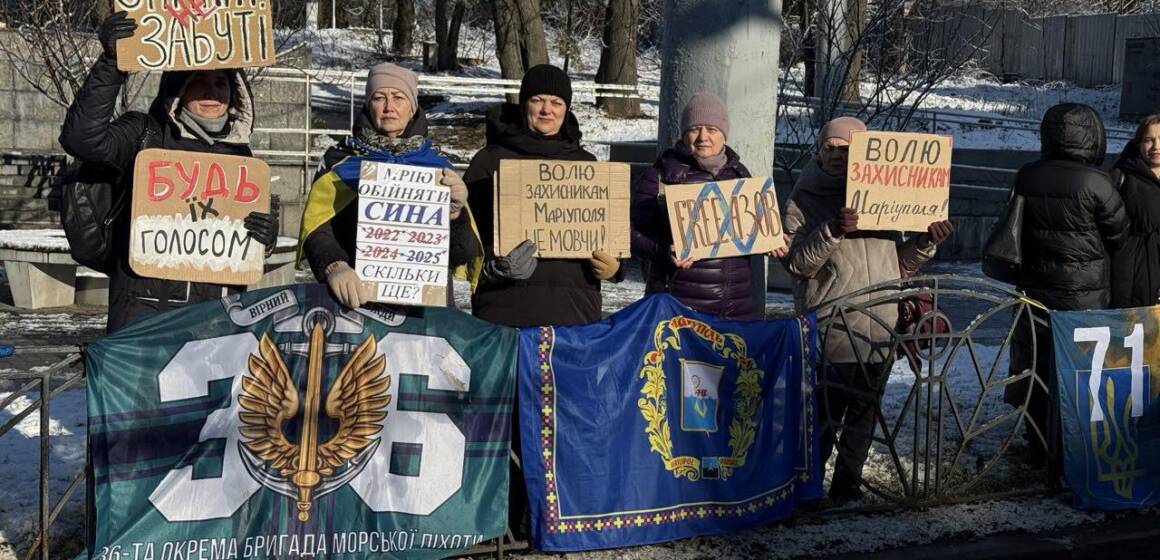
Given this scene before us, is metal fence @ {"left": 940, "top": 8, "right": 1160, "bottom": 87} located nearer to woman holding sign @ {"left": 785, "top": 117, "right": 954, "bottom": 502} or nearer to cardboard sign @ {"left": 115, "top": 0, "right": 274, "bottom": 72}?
woman holding sign @ {"left": 785, "top": 117, "right": 954, "bottom": 502}

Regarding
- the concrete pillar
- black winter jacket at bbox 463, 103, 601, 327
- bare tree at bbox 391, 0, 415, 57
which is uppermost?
bare tree at bbox 391, 0, 415, 57

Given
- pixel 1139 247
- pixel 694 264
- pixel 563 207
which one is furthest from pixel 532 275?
pixel 1139 247

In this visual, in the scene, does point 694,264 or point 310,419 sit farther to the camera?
point 694,264

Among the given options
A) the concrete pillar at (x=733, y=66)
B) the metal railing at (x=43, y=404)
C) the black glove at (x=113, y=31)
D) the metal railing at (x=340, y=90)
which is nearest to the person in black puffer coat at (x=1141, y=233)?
the concrete pillar at (x=733, y=66)

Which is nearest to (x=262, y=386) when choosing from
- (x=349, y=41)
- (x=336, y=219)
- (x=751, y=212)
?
(x=336, y=219)

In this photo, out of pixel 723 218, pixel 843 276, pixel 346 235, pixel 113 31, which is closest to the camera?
pixel 113 31

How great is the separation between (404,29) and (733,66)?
33408mm

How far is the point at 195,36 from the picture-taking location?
5.12m

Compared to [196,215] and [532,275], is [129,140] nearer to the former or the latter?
[196,215]

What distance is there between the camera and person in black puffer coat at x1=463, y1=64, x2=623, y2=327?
18.4 ft

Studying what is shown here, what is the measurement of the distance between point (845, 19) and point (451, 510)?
8507mm

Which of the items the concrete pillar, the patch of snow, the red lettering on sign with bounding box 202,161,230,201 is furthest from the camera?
the patch of snow

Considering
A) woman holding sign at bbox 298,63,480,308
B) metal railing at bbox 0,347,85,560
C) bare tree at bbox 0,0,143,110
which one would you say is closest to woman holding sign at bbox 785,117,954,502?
woman holding sign at bbox 298,63,480,308

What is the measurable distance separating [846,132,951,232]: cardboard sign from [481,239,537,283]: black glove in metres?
1.49
